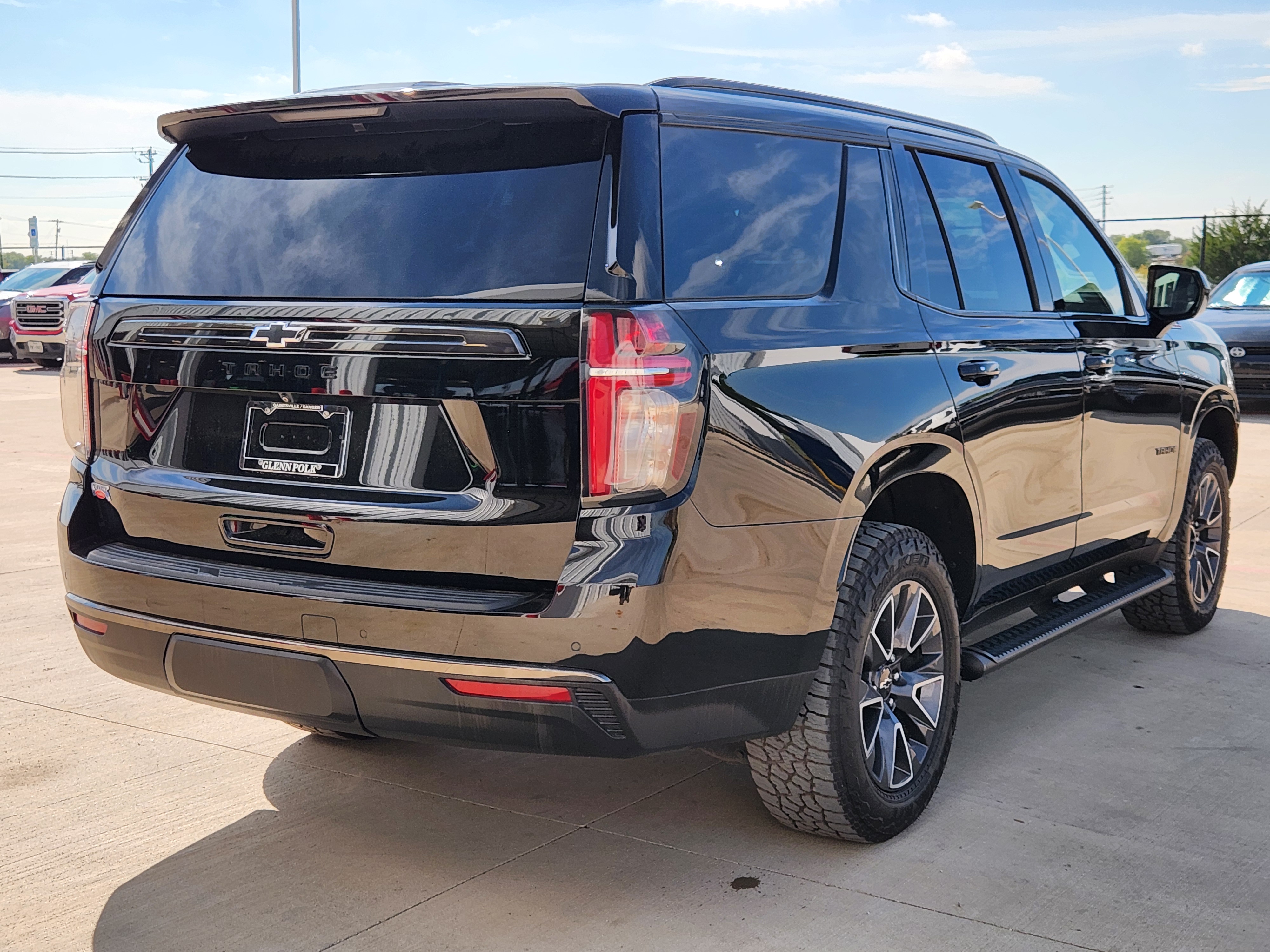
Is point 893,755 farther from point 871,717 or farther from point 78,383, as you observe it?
point 78,383

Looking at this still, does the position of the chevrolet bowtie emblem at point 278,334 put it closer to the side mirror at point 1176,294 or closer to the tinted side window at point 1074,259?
the tinted side window at point 1074,259

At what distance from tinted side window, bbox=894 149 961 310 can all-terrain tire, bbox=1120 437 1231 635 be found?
207 centimetres

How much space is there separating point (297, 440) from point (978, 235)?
7.40ft

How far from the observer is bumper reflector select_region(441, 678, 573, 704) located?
8.99ft

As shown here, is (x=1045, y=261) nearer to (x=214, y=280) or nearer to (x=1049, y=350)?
(x=1049, y=350)

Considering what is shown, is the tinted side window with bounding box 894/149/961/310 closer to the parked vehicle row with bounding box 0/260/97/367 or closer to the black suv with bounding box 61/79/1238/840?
the black suv with bounding box 61/79/1238/840

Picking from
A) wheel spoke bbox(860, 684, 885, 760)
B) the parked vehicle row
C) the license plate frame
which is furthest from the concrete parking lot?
the parked vehicle row

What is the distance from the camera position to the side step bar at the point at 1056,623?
155 inches

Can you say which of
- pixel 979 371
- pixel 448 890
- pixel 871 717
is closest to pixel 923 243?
pixel 979 371

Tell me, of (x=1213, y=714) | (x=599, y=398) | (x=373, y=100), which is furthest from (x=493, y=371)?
(x=1213, y=714)

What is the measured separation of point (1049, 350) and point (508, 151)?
2090 millimetres

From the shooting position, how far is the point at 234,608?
117 inches

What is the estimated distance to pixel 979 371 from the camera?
380 centimetres

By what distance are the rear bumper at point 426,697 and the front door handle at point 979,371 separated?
108 cm
